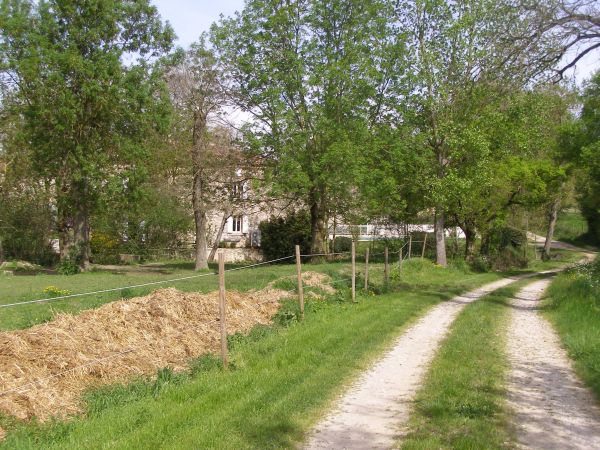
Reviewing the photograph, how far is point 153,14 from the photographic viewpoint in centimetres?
3366

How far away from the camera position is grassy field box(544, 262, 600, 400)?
348 inches

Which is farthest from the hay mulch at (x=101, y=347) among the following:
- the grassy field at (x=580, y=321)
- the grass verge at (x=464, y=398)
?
the grassy field at (x=580, y=321)

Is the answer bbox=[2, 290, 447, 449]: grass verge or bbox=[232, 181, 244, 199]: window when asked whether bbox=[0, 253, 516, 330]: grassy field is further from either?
bbox=[232, 181, 244, 199]: window

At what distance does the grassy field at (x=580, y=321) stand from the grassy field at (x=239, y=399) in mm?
3170

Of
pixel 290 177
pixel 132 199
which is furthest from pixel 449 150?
pixel 132 199

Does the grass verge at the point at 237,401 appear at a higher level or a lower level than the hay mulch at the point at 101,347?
lower

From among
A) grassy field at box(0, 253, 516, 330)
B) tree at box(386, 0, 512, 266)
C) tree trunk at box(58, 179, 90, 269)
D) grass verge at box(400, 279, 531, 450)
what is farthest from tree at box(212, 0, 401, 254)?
grass verge at box(400, 279, 531, 450)

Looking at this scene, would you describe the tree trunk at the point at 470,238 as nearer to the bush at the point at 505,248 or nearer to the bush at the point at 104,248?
the bush at the point at 505,248

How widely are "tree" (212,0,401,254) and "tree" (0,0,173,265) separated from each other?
531cm

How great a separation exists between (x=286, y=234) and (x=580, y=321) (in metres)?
28.9

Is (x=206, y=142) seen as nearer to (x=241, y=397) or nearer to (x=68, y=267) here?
(x=68, y=267)

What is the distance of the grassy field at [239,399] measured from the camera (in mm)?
6035

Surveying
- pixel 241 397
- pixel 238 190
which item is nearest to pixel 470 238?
pixel 238 190

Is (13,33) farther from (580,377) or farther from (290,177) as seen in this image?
(580,377)
